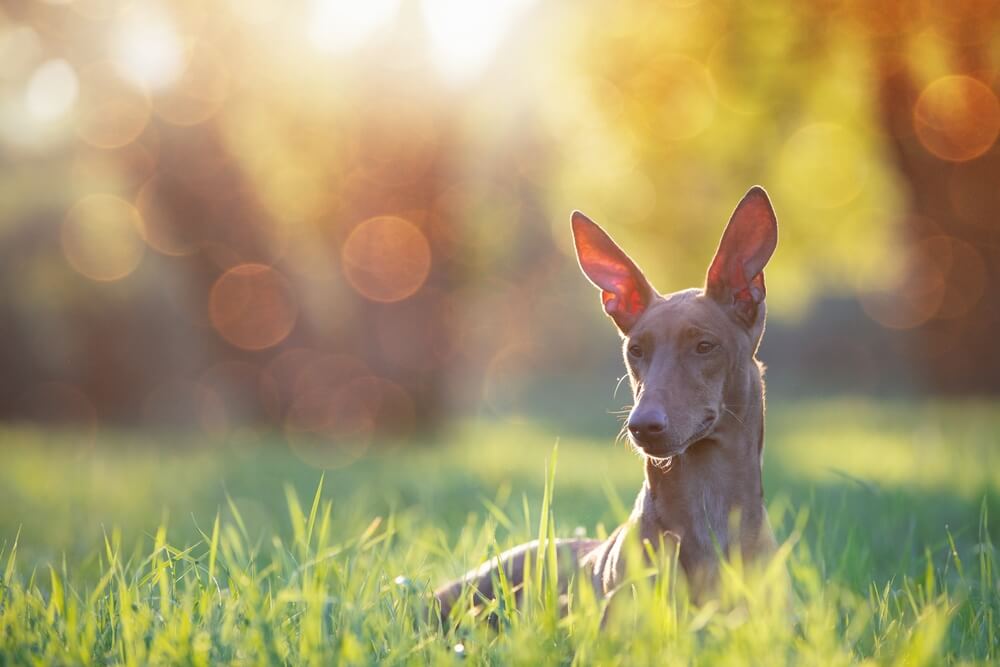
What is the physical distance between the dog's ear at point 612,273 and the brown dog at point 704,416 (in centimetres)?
7

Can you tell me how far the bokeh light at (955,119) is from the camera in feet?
40.0

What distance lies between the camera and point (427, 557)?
17.2ft

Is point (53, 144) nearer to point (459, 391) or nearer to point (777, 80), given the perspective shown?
point (459, 391)

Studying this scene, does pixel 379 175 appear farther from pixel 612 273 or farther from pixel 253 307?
pixel 612 273

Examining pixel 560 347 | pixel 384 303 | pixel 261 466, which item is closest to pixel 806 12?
pixel 384 303

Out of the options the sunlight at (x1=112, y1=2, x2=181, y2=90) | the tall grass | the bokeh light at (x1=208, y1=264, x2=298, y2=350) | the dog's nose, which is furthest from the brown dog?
the bokeh light at (x1=208, y1=264, x2=298, y2=350)

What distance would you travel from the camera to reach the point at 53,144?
53.3ft

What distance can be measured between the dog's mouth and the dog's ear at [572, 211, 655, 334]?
0.71 metres

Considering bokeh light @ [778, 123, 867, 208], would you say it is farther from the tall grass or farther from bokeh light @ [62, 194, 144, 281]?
the tall grass

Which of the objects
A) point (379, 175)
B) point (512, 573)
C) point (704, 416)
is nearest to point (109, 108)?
point (379, 175)

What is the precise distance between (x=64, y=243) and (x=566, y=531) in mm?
14581

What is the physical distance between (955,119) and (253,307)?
1016 cm

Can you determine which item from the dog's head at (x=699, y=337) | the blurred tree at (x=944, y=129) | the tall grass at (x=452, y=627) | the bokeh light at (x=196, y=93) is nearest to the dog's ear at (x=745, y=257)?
the dog's head at (x=699, y=337)

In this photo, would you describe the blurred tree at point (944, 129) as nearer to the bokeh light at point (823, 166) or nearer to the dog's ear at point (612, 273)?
the bokeh light at point (823, 166)
